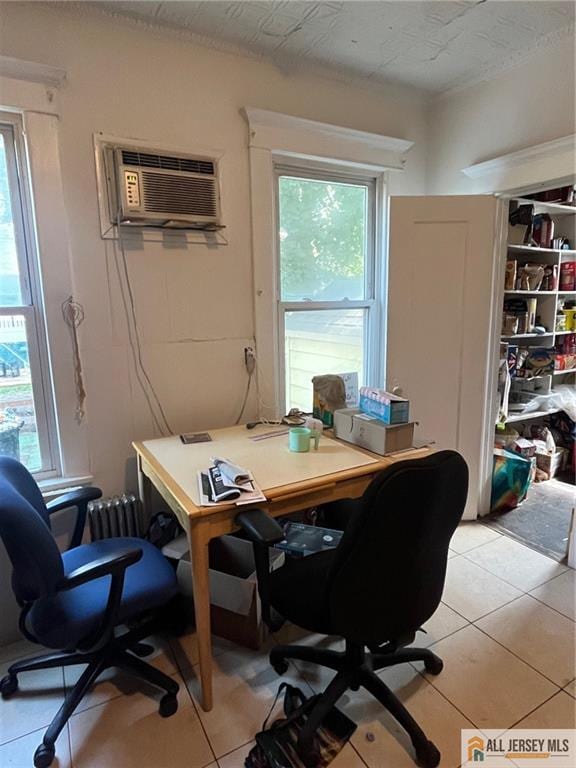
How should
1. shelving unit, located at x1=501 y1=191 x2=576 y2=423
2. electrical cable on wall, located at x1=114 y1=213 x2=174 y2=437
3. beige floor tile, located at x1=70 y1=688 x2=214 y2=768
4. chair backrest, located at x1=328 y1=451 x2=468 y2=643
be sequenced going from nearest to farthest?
chair backrest, located at x1=328 y1=451 x2=468 y2=643 → beige floor tile, located at x1=70 y1=688 x2=214 y2=768 → electrical cable on wall, located at x1=114 y1=213 x2=174 y2=437 → shelving unit, located at x1=501 y1=191 x2=576 y2=423

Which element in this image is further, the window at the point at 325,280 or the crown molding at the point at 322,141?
the window at the point at 325,280

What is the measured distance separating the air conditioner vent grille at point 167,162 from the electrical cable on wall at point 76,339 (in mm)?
671

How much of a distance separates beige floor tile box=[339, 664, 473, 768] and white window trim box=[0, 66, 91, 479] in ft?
5.01

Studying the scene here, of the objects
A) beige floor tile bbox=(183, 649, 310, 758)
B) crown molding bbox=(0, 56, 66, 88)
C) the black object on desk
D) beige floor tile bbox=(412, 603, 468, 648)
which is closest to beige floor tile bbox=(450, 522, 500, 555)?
beige floor tile bbox=(412, 603, 468, 648)

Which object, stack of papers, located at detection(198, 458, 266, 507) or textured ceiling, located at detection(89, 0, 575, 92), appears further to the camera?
textured ceiling, located at detection(89, 0, 575, 92)

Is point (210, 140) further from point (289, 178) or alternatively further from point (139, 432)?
point (139, 432)

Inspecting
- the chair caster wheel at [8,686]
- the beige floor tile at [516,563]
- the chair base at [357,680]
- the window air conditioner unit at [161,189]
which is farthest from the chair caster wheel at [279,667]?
the window air conditioner unit at [161,189]

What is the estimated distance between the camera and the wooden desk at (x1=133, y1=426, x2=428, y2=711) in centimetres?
144

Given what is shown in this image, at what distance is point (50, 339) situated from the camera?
192 cm

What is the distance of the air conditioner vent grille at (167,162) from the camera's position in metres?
1.93

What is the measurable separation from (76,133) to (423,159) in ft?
6.89

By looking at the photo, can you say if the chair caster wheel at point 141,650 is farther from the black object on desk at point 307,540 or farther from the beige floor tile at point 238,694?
the black object on desk at point 307,540

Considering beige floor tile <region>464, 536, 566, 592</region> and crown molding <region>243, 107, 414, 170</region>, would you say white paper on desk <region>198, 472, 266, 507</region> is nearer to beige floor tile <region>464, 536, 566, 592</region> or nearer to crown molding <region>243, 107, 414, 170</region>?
beige floor tile <region>464, 536, 566, 592</region>

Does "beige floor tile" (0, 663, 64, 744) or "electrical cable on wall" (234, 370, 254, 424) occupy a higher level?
"electrical cable on wall" (234, 370, 254, 424)
